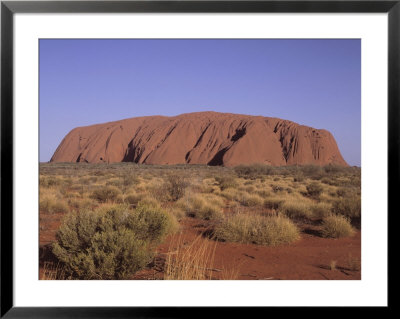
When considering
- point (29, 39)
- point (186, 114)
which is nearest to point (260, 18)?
point (29, 39)

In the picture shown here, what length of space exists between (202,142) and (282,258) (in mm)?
43873

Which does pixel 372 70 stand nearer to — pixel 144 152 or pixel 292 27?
pixel 292 27

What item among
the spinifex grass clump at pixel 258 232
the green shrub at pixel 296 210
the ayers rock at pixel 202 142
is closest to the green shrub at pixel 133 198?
the green shrub at pixel 296 210

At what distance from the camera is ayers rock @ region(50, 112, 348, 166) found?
43.0m

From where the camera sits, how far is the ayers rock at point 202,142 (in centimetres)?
4300

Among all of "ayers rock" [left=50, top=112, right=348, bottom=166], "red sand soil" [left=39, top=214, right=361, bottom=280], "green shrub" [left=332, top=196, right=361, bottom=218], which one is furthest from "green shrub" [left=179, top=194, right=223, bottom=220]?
"ayers rock" [left=50, top=112, right=348, bottom=166]

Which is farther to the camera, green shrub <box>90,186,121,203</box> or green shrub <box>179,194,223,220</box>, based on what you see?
green shrub <box>90,186,121,203</box>

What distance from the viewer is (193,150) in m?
47.0

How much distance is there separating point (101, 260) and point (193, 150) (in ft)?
144

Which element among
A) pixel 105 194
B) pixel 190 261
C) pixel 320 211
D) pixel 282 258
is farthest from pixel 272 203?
pixel 105 194

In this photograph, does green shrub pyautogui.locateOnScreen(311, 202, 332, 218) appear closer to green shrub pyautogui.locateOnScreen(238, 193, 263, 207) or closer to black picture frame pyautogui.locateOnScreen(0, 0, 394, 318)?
green shrub pyautogui.locateOnScreen(238, 193, 263, 207)

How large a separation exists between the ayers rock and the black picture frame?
126ft

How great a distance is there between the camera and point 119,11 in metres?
2.39

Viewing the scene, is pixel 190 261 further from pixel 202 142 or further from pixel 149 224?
pixel 202 142
